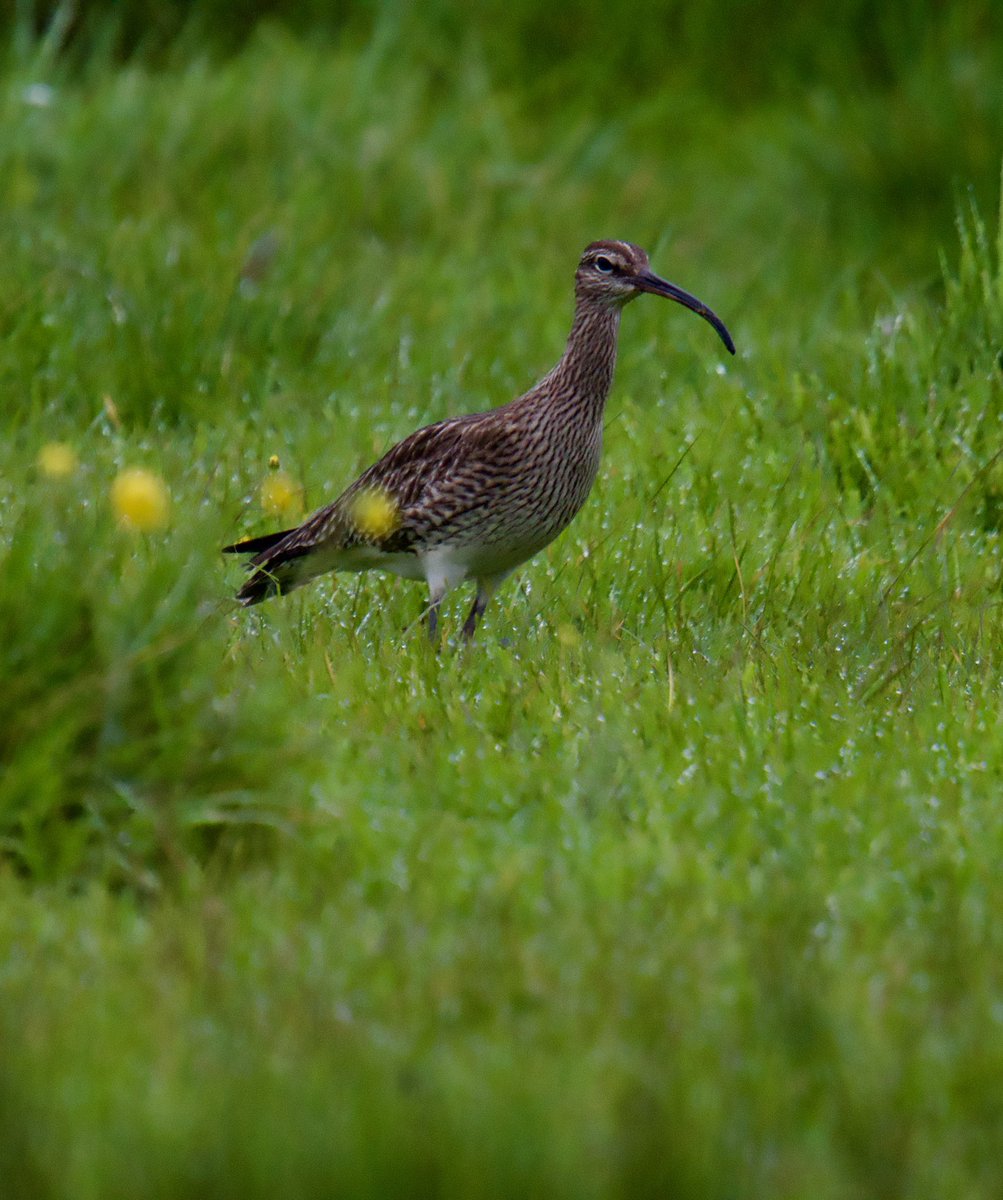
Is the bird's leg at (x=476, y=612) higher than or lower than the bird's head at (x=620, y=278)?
lower

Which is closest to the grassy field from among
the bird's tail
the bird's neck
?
Result: the bird's tail

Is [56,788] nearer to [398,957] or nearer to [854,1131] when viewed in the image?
[398,957]

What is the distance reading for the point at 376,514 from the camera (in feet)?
19.1

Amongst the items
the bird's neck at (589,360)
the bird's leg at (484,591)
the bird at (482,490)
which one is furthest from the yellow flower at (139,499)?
the bird's neck at (589,360)

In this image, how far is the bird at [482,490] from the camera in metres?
5.98

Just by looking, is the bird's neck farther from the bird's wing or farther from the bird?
the bird's wing

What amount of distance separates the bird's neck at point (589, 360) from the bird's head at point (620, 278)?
4cm

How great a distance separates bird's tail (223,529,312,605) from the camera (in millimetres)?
6160

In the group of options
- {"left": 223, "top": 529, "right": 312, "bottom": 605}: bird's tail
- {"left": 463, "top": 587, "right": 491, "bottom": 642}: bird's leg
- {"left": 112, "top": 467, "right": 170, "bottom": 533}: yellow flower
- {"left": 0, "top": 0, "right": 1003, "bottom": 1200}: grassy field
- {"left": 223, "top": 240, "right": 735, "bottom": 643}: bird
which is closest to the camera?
{"left": 0, "top": 0, "right": 1003, "bottom": 1200}: grassy field

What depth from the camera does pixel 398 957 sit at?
142 inches

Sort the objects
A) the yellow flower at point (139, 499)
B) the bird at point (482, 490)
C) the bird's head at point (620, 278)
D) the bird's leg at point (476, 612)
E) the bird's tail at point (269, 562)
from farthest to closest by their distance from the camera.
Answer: the bird's head at point (620, 278)
the bird's tail at point (269, 562)
the bird at point (482, 490)
the bird's leg at point (476, 612)
the yellow flower at point (139, 499)

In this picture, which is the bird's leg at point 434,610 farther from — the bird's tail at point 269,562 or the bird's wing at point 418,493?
the bird's tail at point 269,562

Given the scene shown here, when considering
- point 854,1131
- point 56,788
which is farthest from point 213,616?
point 854,1131

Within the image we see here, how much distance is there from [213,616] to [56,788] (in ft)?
1.80
